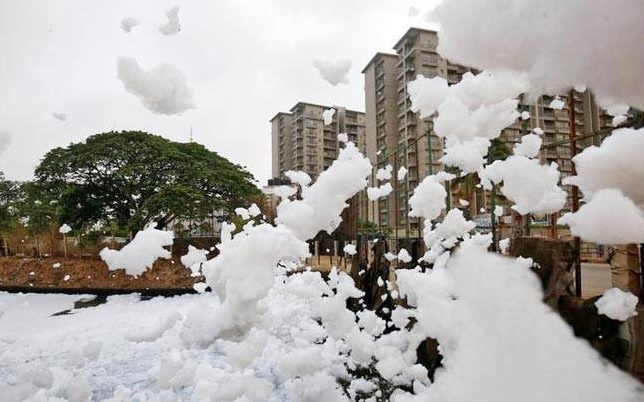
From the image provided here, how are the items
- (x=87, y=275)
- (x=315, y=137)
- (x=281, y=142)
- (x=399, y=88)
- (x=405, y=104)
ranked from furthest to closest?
(x=281, y=142), (x=315, y=137), (x=399, y=88), (x=405, y=104), (x=87, y=275)

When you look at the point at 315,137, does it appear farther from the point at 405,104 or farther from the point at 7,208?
the point at 7,208

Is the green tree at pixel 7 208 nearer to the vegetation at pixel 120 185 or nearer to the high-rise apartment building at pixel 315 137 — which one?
the vegetation at pixel 120 185

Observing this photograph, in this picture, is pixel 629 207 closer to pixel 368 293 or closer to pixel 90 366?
pixel 368 293

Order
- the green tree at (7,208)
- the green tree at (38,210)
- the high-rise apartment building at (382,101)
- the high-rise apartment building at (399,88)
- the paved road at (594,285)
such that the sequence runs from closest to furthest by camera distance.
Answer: the paved road at (594,285) → the green tree at (38,210) → the green tree at (7,208) → the high-rise apartment building at (399,88) → the high-rise apartment building at (382,101)

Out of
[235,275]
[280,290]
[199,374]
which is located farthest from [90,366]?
[235,275]

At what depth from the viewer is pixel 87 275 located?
1742 centimetres

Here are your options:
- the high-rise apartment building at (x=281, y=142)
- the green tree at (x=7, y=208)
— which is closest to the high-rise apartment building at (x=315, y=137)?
the high-rise apartment building at (x=281, y=142)

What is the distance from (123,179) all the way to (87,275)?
394 cm

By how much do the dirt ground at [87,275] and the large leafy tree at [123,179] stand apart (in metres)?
1.79

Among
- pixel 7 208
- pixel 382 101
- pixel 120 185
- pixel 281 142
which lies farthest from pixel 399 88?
pixel 7 208

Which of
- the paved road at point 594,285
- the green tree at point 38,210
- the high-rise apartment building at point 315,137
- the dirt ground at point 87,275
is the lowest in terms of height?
the dirt ground at point 87,275

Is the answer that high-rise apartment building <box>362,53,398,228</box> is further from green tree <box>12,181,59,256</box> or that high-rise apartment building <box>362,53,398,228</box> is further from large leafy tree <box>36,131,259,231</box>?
green tree <box>12,181,59,256</box>

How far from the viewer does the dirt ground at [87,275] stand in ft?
54.2

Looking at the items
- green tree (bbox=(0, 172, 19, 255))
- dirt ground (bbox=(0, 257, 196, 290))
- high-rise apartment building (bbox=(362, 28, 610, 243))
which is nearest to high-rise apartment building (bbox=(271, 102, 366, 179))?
high-rise apartment building (bbox=(362, 28, 610, 243))
